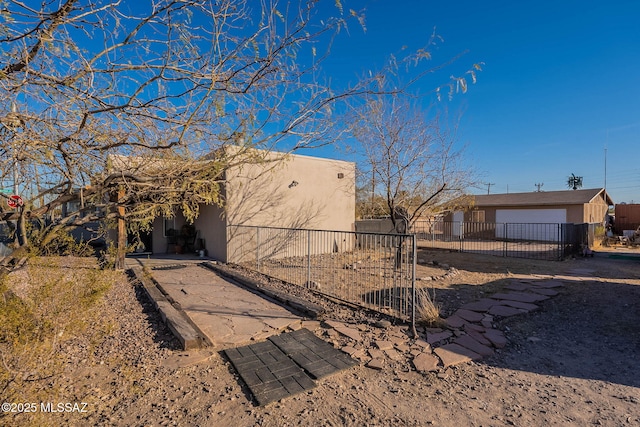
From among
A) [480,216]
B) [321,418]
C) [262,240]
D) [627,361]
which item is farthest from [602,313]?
[480,216]

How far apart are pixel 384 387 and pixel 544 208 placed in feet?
74.8

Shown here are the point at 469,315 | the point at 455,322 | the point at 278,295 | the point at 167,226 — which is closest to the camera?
the point at 455,322

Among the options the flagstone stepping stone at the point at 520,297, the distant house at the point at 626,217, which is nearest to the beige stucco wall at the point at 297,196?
the flagstone stepping stone at the point at 520,297

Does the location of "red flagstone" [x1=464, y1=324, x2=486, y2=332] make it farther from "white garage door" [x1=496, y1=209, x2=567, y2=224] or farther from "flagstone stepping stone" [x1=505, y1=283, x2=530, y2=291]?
"white garage door" [x1=496, y1=209, x2=567, y2=224]

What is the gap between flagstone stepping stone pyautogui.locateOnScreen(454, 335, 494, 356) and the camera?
3631 mm

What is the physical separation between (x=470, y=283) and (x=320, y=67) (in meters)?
6.53

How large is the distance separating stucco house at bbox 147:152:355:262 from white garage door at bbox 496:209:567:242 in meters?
13.0

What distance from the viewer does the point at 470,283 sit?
7246 millimetres

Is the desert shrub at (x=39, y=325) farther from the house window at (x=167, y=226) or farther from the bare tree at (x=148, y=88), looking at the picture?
the house window at (x=167, y=226)

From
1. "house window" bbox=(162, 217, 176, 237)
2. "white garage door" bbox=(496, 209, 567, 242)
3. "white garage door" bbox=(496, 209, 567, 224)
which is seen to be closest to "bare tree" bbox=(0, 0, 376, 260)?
"house window" bbox=(162, 217, 176, 237)

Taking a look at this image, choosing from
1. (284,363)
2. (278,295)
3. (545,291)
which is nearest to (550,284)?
(545,291)

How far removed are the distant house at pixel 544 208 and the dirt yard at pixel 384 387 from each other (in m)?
15.4

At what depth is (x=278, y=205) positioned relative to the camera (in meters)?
10.5

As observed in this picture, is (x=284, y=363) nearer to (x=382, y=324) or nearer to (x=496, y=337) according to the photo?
(x=382, y=324)
